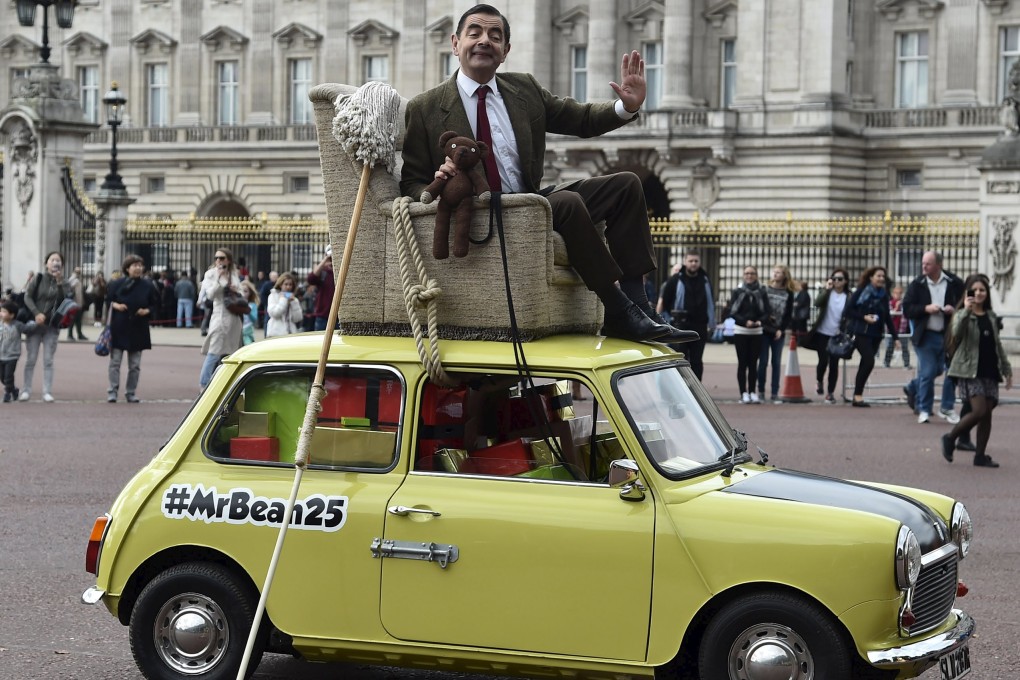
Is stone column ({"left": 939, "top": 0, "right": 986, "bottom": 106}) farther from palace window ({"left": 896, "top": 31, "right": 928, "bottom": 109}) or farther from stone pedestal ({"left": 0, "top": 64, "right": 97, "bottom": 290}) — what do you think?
stone pedestal ({"left": 0, "top": 64, "right": 97, "bottom": 290})

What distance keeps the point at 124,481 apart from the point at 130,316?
21.3ft

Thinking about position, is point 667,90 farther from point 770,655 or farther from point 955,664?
point 770,655

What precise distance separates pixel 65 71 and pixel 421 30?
14.8 meters

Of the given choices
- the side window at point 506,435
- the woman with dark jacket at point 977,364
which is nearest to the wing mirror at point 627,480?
the side window at point 506,435

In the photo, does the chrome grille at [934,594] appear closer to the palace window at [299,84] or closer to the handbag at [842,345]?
the handbag at [842,345]

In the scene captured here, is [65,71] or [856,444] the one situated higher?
[65,71]

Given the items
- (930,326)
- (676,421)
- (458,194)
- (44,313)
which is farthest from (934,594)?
(44,313)

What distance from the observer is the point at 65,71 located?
6412 cm

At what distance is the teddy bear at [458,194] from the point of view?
6.18m

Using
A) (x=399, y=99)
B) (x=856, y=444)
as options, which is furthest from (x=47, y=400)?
(x=399, y=99)

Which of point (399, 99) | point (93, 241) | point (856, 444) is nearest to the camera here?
point (399, 99)

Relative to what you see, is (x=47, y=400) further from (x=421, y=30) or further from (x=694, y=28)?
(x=421, y=30)

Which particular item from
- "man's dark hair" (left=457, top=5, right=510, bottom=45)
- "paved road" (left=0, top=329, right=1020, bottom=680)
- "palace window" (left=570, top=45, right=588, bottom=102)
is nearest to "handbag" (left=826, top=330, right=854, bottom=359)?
"paved road" (left=0, top=329, right=1020, bottom=680)

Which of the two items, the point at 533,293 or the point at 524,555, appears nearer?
the point at 524,555
